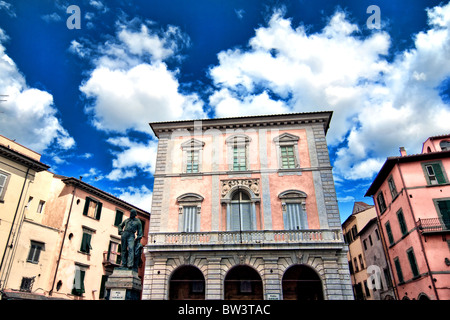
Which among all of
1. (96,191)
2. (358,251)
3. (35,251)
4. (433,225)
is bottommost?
(35,251)

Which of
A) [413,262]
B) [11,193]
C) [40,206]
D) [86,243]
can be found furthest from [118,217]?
[413,262]

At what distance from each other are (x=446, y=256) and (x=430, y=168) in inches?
238

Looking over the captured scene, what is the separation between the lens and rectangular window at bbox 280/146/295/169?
21.4 meters

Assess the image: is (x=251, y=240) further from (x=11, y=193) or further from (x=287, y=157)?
(x=11, y=193)

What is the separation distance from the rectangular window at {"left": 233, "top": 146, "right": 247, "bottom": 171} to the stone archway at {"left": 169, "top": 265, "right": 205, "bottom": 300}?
7281 mm

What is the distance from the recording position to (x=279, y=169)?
21.1 m

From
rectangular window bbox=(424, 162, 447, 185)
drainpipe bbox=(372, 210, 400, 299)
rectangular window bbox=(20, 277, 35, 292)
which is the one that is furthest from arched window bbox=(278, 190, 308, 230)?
rectangular window bbox=(20, 277, 35, 292)

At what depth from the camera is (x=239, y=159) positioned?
72.1ft

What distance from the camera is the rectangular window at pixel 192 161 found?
22.0 meters

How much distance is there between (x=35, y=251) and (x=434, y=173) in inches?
1111

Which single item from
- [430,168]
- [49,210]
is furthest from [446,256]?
[49,210]

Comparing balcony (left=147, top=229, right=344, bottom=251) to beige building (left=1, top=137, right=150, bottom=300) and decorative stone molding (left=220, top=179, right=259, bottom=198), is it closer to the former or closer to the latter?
decorative stone molding (left=220, top=179, right=259, bottom=198)

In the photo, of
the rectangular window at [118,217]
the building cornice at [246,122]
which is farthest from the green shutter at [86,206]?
the building cornice at [246,122]

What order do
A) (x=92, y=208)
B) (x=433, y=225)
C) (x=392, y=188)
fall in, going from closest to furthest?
1. (x=433, y=225)
2. (x=392, y=188)
3. (x=92, y=208)
